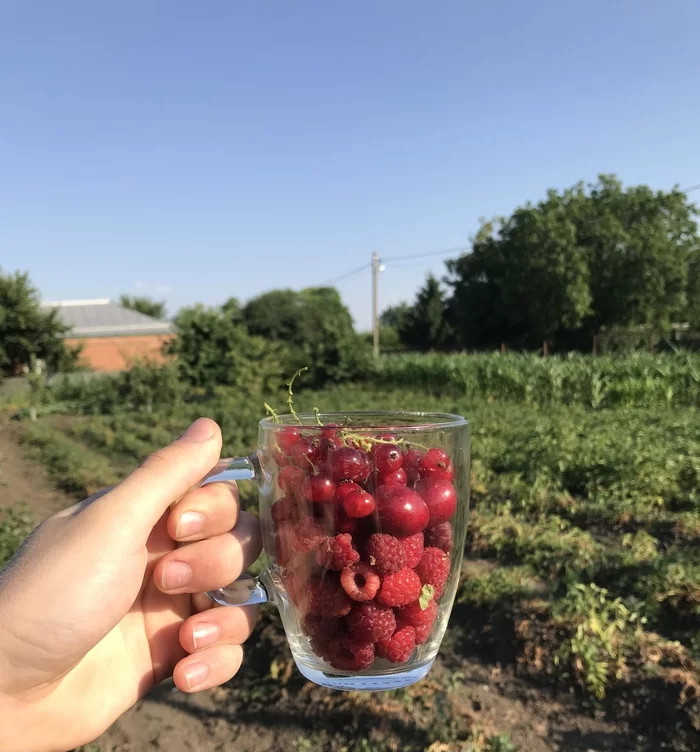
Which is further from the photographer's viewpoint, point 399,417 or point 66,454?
point 66,454

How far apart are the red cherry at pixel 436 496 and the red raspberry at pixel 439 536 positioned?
1cm

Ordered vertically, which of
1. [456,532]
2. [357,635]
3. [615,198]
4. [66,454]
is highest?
[615,198]

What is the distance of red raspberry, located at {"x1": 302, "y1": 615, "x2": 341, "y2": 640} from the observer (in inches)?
42.0

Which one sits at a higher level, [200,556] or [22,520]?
[200,556]

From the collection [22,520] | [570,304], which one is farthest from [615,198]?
[22,520]

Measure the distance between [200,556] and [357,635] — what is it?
1.51 ft

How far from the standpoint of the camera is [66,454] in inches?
360

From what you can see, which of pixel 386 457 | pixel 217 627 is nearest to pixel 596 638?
pixel 217 627

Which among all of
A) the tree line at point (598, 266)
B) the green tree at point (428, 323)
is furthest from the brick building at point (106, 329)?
the tree line at point (598, 266)

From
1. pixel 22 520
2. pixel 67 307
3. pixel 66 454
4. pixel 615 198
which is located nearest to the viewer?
pixel 22 520

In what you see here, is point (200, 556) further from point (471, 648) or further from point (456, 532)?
point (471, 648)

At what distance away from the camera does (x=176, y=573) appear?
1345mm

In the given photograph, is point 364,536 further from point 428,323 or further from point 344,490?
point 428,323

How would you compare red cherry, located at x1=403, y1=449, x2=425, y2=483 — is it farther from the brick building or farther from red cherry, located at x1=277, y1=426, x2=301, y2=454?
the brick building
